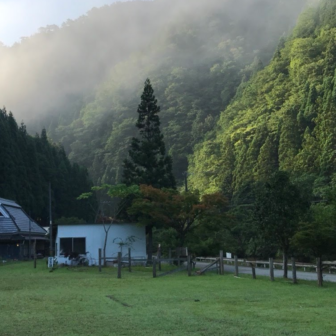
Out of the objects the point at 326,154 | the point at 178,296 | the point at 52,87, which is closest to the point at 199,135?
the point at 326,154

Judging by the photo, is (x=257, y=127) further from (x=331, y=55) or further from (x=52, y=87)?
(x=52, y=87)

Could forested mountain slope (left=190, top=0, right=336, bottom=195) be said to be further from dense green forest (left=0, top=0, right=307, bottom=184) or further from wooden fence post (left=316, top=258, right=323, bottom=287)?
wooden fence post (left=316, top=258, right=323, bottom=287)

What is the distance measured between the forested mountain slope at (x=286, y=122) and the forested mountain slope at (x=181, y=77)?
42.1 ft

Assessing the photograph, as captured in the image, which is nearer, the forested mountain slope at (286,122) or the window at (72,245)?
the window at (72,245)

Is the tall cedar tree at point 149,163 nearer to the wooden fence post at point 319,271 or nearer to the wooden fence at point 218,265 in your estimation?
the wooden fence at point 218,265

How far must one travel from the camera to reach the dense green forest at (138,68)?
96.8 m

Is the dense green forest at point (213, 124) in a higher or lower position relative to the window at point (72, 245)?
higher

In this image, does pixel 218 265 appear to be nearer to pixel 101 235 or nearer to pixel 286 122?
pixel 101 235

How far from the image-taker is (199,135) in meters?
83.1

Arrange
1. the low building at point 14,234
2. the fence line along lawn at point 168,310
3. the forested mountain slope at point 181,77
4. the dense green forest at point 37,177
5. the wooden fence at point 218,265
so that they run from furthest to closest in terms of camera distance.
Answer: the forested mountain slope at point 181,77 < the dense green forest at point 37,177 < the low building at point 14,234 < the wooden fence at point 218,265 < the fence line along lawn at point 168,310

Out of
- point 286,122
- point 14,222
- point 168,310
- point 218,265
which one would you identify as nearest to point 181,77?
point 286,122

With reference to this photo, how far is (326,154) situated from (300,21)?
37932 millimetres

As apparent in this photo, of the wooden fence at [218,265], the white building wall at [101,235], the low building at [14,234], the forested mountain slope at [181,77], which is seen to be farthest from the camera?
the forested mountain slope at [181,77]

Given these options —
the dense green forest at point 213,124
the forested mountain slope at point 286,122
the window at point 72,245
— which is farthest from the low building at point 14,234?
the forested mountain slope at point 286,122
